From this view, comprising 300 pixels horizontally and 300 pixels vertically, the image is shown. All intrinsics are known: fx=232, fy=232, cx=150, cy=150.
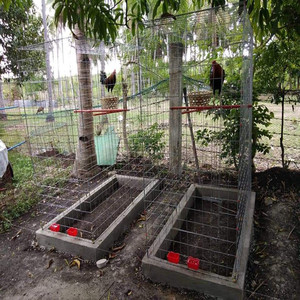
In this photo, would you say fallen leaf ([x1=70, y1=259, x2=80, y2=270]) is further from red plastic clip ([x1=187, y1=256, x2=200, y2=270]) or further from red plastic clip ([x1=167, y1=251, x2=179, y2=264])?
red plastic clip ([x1=187, y1=256, x2=200, y2=270])

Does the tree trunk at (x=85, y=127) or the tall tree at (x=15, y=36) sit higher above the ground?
the tall tree at (x=15, y=36)

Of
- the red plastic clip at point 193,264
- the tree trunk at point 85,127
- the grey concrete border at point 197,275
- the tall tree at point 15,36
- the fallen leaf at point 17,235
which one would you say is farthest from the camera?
the tall tree at point 15,36

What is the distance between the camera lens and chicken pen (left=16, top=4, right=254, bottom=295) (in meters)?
1.98

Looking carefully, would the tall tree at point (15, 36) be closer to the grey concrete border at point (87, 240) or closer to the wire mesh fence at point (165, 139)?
the wire mesh fence at point (165, 139)

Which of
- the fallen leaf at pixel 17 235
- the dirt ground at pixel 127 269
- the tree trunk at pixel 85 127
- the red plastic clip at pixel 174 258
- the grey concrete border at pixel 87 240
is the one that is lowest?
the dirt ground at pixel 127 269

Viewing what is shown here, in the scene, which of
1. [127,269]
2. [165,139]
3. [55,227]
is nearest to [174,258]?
[127,269]

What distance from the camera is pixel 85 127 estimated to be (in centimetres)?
372

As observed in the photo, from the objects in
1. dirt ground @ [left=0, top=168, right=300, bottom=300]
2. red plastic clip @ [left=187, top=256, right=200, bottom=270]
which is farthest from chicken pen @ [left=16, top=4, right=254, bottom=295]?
dirt ground @ [left=0, top=168, right=300, bottom=300]

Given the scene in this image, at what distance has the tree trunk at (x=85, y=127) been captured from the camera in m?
3.43

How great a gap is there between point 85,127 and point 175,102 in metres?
1.50

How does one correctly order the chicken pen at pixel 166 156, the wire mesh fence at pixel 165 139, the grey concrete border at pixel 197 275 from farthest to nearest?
the wire mesh fence at pixel 165 139, the chicken pen at pixel 166 156, the grey concrete border at pixel 197 275

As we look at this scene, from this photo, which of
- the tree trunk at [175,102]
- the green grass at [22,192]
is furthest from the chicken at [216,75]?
the green grass at [22,192]

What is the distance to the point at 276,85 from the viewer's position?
3.08 metres

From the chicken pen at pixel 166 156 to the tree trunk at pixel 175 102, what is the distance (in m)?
0.01
